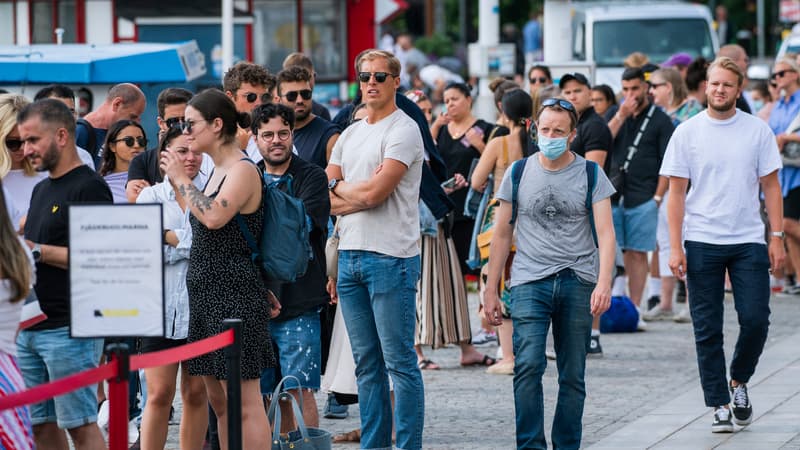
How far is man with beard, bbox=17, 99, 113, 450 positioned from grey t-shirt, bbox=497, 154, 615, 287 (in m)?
2.13

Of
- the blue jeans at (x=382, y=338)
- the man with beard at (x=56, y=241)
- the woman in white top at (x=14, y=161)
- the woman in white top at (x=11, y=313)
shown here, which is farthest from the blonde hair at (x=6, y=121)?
the blue jeans at (x=382, y=338)

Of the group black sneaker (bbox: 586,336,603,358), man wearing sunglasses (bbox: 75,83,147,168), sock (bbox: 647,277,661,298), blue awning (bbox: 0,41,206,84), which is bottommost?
black sneaker (bbox: 586,336,603,358)

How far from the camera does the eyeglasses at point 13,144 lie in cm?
669

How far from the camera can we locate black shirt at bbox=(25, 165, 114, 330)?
20.0ft

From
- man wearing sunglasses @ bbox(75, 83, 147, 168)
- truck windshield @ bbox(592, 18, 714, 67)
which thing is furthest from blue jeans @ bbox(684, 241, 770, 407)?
truck windshield @ bbox(592, 18, 714, 67)

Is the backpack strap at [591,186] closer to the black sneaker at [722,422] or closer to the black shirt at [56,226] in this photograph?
the black sneaker at [722,422]

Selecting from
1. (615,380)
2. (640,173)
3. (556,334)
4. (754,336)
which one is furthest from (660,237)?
(556,334)

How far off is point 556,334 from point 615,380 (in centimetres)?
283

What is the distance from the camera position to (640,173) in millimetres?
12023

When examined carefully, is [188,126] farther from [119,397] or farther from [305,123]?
[305,123]

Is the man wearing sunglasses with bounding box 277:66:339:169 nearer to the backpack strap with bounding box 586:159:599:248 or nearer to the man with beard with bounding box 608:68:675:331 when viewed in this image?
the backpack strap with bounding box 586:159:599:248

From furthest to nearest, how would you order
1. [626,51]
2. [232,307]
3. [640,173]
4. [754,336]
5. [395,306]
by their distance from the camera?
[626,51], [640,173], [754,336], [395,306], [232,307]

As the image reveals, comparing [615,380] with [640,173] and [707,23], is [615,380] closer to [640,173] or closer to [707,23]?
[640,173]

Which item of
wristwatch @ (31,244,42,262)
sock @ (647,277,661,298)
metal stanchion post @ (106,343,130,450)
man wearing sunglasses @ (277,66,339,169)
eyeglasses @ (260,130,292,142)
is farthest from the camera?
sock @ (647,277,661,298)
